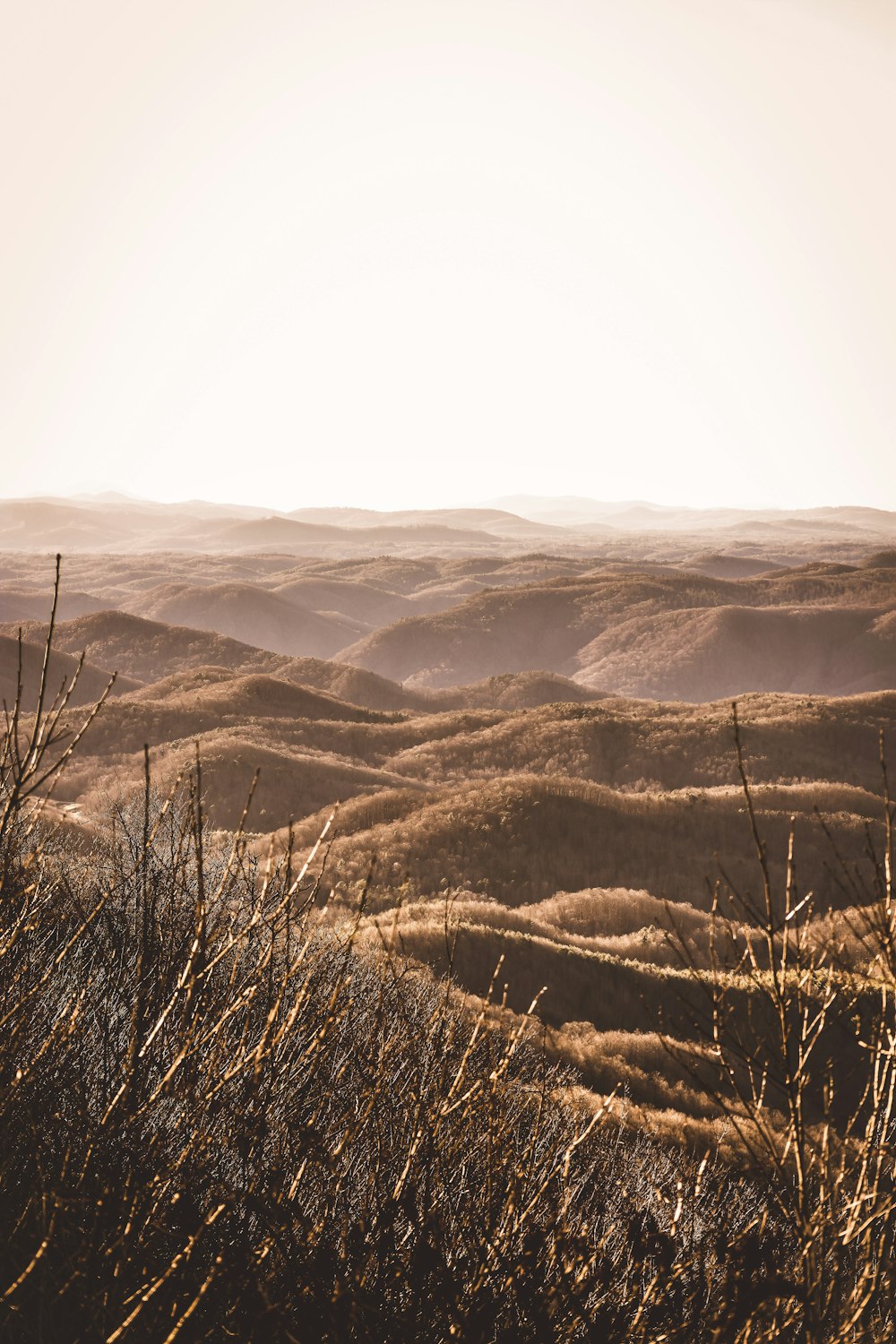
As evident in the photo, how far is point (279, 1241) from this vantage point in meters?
3.95

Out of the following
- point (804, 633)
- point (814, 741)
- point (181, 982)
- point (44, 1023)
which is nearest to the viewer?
point (181, 982)

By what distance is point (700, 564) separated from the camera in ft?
578

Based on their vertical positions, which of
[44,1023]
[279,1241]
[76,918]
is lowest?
[76,918]

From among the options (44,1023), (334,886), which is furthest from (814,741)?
(44,1023)

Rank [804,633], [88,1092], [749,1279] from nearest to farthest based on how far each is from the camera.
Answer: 1. [749,1279]
2. [88,1092]
3. [804,633]

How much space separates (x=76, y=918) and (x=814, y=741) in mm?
44440

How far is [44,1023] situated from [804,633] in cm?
9989

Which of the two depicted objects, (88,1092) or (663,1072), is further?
(663,1072)

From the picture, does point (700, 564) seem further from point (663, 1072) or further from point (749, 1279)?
point (749, 1279)

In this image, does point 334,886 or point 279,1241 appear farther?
point 334,886

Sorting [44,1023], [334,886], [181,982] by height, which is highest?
[181,982]

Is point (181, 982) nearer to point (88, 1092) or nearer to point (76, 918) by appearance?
point (88, 1092)

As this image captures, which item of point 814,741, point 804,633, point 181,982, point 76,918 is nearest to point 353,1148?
point 181,982

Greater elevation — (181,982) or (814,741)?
(181,982)
